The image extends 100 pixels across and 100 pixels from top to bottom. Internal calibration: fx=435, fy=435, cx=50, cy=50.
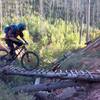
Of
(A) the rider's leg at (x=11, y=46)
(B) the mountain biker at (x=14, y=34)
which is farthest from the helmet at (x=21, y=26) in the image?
(A) the rider's leg at (x=11, y=46)

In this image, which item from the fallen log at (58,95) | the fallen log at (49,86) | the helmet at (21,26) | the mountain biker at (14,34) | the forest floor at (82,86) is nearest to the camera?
the forest floor at (82,86)

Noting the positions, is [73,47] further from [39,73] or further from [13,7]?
[13,7]

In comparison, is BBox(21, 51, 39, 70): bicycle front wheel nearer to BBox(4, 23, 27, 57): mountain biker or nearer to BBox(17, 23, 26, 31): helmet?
BBox(4, 23, 27, 57): mountain biker

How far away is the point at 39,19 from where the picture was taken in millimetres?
32781

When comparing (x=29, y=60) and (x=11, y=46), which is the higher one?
(x=11, y=46)

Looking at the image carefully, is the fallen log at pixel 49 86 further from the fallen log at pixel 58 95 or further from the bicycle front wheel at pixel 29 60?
the bicycle front wheel at pixel 29 60

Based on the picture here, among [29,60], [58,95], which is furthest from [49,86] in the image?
[29,60]

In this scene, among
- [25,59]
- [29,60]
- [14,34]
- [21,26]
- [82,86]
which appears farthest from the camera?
[25,59]

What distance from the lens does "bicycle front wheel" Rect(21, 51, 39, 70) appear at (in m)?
13.3

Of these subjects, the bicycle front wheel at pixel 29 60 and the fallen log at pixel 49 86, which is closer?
the fallen log at pixel 49 86

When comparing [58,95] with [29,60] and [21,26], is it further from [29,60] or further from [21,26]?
[21,26]

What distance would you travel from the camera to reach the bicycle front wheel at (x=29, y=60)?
13.3 metres

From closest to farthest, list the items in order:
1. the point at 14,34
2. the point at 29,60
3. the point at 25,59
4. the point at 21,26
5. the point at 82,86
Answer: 1. the point at 82,86
2. the point at 21,26
3. the point at 14,34
4. the point at 29,60
5. the point at 25,59

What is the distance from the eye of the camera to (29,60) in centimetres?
1331
